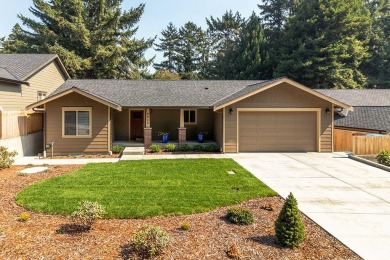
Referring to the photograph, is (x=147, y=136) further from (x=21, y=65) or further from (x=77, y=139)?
(x=21, y=65)

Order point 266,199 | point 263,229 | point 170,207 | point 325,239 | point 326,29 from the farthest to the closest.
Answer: point 326,29 → point 266,199 → point 170,207 → point 263,229 → point 325,239

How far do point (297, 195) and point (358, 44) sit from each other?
34.1 meters

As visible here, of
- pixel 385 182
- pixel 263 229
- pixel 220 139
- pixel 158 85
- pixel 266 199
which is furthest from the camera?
pixel 158 85

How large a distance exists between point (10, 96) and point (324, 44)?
3138 cm

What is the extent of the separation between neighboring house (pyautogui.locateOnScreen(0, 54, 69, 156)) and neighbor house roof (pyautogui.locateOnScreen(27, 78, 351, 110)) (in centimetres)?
135

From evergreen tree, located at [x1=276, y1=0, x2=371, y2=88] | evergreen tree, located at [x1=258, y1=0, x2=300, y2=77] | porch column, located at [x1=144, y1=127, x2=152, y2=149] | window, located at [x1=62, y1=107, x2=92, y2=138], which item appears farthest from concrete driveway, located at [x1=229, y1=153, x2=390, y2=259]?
evergreen tree, located at [x1=258, y1=0, x2=300, y2=77]

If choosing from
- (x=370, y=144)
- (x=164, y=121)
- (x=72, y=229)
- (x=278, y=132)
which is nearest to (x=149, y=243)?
(x=72, y=229)

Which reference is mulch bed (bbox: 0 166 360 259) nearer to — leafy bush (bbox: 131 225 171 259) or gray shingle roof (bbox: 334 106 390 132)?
leafy bush (bbox: 131 225 171 259)

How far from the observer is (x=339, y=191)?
26.7 ft

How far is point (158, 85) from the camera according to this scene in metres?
19.1

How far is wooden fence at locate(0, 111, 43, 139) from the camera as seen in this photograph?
1212 cm

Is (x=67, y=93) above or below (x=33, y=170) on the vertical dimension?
above

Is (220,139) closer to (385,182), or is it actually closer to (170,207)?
(385,182)

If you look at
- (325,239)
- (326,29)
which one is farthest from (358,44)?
(325,239)
